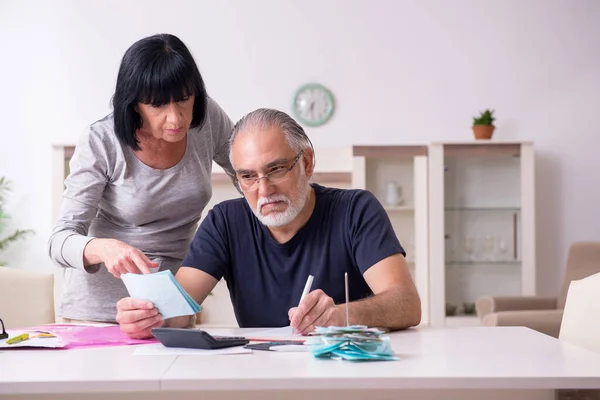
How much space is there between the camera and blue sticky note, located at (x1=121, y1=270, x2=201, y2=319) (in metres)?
1.72

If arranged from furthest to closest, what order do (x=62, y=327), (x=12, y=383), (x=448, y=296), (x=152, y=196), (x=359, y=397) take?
(x=448, y=296), (x=152, y=196), (x=62, y=327), (x=359, y=397), (x=12, y=383)

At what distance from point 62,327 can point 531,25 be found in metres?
4.77

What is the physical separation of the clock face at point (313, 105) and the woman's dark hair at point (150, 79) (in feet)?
11.9

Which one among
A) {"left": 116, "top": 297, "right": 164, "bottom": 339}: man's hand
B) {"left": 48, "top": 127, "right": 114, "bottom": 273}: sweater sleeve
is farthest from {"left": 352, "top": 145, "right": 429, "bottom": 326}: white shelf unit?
{"left": 116, "top": 297, "right": 164, "bottom": 339}: man's hand

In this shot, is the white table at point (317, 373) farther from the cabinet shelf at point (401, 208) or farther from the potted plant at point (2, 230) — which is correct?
the potted plant at point (2, 230)

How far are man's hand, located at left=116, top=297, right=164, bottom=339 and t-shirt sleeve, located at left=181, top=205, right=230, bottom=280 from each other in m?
0.37

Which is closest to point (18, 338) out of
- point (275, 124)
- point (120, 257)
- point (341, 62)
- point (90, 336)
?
point (90, 336)

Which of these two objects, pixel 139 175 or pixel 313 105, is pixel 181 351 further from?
pixel 313 105

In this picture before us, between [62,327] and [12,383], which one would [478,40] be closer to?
[62,327]

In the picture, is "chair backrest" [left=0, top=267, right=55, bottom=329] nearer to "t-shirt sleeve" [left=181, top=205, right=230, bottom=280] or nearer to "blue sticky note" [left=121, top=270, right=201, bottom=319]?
"t-shirt sleeve" [left=181, top=205, right=230, bottom=280]

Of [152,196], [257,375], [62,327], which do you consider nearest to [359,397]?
[257,375]

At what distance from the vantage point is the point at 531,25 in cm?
591

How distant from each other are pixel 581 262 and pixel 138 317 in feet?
12.9

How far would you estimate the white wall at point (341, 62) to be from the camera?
588 cm
